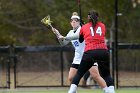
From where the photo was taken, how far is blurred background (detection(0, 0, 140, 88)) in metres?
19.9

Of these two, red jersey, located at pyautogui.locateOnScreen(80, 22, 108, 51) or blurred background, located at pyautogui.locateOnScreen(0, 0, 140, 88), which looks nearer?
red jersey, located at pyautogui.locateOnScreen(80, 22, 108, 51)

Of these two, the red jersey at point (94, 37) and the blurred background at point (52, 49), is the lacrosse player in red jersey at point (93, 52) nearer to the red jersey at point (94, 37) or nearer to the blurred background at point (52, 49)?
the red jersey at point (94, 37)

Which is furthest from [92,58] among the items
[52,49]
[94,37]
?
[52,49]

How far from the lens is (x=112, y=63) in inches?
776

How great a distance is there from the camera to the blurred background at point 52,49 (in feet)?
65.4

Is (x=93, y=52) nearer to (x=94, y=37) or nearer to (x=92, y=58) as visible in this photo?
(x=92, y=58)

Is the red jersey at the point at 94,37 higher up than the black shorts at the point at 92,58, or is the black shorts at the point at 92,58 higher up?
the red jersey at the point at 94,37

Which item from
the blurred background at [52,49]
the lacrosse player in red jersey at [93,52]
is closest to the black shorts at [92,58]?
the lacrosse player in red jersey at [93,52]

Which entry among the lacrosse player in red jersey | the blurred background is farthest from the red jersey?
the blurred background

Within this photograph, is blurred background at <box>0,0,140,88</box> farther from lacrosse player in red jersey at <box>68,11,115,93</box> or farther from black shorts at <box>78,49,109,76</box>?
black shorts at <box>78,49,109,76</box>

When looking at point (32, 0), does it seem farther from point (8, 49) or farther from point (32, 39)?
point (8, 49)

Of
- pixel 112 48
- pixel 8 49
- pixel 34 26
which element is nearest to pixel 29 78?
pixel 8 49

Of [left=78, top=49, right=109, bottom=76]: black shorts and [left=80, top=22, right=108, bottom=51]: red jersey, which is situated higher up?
[left=80, top=22, right=108, bottom=51]: red jersey

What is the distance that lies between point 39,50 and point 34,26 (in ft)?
37.4
